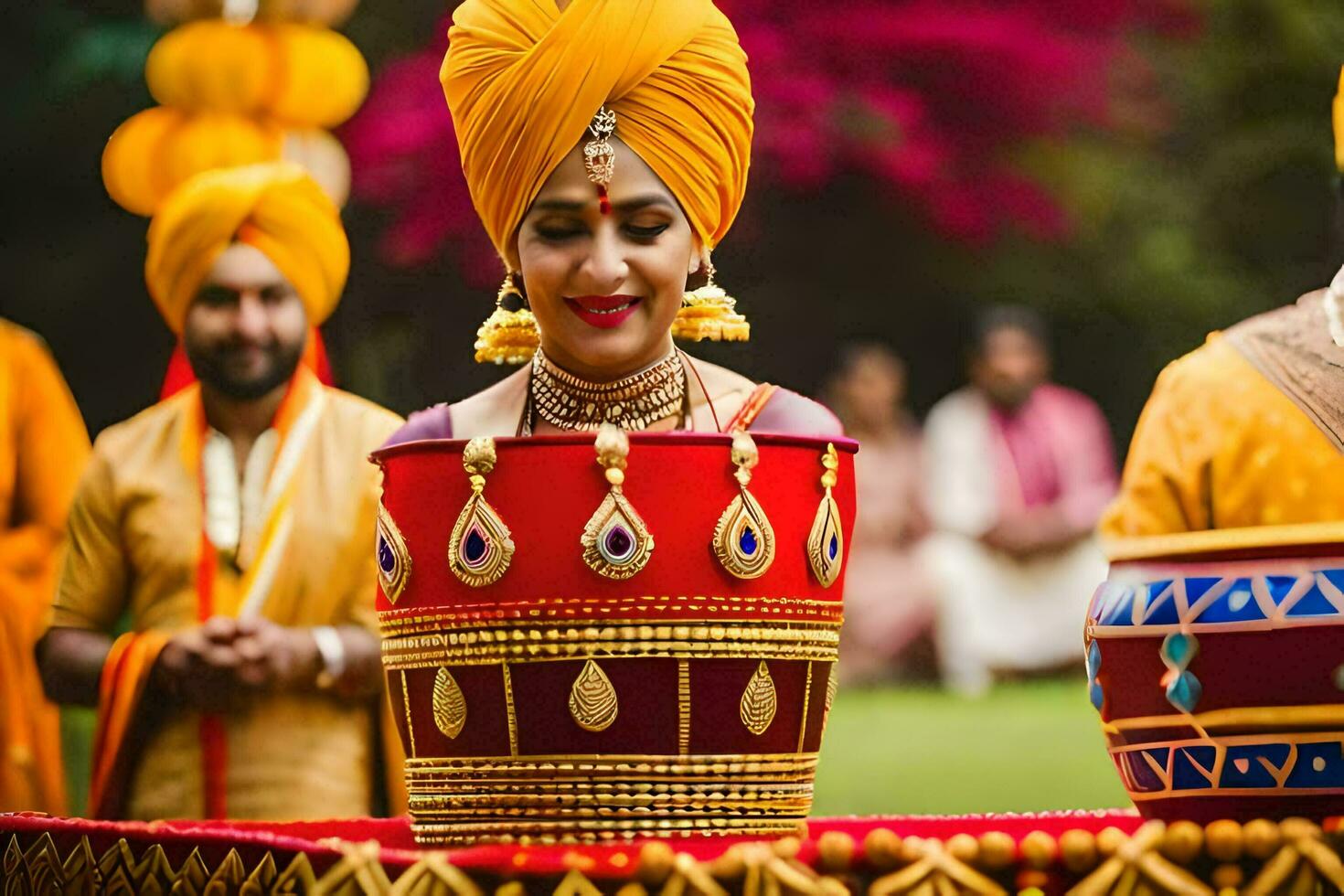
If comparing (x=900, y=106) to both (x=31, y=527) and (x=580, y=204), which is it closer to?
(x=31, y=527)

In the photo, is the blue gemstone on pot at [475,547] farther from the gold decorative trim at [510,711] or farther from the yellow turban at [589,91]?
the yellow turban at [589,91]

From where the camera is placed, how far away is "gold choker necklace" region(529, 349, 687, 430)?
2.46 metres

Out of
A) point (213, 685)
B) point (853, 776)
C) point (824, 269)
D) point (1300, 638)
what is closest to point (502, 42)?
point (1300, 638)

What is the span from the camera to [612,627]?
2.09 metres

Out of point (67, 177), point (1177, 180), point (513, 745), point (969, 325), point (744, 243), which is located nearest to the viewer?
point (513, 745)

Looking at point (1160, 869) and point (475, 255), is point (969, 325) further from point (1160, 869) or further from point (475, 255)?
point (1160, 869)

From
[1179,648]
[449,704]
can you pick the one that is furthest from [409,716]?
[1179,648]

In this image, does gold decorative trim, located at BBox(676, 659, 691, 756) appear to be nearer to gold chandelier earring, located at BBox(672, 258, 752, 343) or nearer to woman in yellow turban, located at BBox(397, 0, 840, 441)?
woman in yellow turban, located at BBox(397, 0, 840, 441)

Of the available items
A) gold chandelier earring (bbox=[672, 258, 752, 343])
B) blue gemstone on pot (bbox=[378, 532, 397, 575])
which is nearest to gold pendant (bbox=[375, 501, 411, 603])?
blue gemstone on pot (bbox=[378, 532, 397, 575])

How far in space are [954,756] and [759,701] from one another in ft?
16.0

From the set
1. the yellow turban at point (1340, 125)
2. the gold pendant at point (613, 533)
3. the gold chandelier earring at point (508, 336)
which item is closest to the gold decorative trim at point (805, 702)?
the gold pendant at point (613, 533)

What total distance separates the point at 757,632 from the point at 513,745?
0.81ft

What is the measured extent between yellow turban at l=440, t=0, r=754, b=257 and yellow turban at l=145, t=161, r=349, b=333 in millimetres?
1682

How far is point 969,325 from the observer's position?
9250 mm
